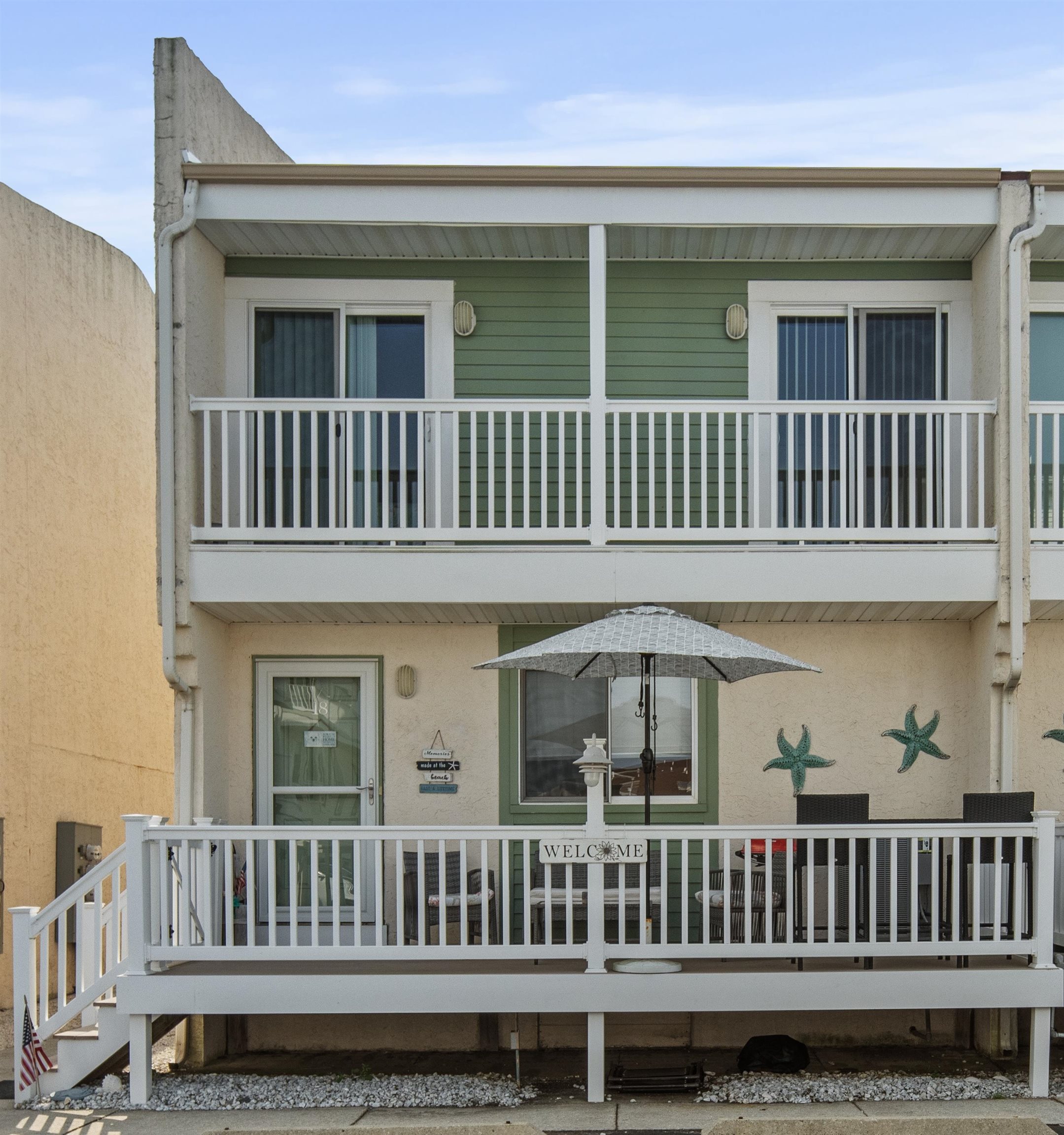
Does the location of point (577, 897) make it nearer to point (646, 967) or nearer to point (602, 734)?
point (646, 967)

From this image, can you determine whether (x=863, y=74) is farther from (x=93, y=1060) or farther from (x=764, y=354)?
(x=93, y=1060)

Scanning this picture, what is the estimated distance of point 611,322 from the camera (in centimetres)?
973

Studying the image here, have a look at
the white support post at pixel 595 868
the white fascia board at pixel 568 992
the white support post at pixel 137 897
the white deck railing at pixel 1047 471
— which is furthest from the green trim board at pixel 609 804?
the white support post at pixel 137 897

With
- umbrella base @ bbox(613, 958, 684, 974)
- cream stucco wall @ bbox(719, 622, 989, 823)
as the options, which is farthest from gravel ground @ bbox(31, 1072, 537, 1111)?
cream stucco wall @ bbox(719, 622, 989, 823)

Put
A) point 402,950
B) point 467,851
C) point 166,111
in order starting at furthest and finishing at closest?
point 467,851 → point 166,111 → point 402,950

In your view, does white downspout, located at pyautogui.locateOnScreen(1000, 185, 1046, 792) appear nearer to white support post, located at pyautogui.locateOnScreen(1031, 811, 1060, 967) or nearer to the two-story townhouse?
the two-story townhouse

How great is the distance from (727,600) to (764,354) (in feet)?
6.94

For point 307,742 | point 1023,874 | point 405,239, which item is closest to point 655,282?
point 405,239

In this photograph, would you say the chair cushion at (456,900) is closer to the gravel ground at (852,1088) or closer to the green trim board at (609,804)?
the green trim board at (609,804)

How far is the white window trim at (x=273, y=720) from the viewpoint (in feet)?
31.0

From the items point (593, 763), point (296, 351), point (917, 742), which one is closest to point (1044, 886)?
point (917, 742)

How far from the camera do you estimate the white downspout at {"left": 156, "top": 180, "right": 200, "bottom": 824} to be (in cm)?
855

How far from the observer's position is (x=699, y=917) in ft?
29.5

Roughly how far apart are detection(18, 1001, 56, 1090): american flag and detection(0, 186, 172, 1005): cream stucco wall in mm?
3593
